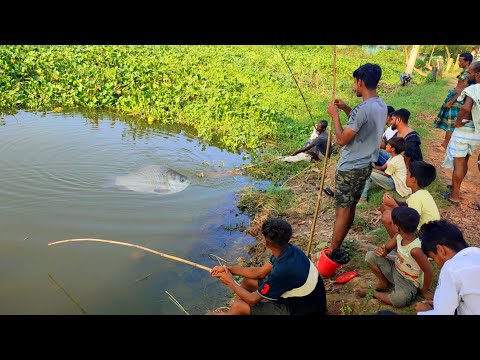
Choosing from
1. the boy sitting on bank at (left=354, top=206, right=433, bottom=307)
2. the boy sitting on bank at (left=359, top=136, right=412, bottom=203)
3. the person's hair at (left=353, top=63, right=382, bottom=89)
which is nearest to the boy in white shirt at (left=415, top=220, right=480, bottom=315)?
the boy sitting on bank at (left=354, top=206, right=433, bottom=307)

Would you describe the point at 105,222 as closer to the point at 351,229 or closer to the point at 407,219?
the point at 351,229

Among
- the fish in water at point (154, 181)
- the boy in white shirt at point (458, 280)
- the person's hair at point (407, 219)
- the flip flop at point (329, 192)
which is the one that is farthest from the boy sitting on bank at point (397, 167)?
the fish in water at point (154, 181)

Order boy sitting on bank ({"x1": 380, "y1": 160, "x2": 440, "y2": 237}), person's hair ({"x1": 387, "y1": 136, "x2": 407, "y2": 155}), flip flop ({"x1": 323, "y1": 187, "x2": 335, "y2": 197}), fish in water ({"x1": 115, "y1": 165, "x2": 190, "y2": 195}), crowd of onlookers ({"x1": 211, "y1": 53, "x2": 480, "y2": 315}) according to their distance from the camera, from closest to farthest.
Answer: crowd of onlookers ({"x1": 211, "y1": 53, "x2": 480, "y2": 315}) → boy sitting on bank ({"x1": 380, "y1": 160, "x2": 440, "y2": 237}) → person's hair ({"x1": 387, "y1": 136, "x2": 407, "y2": 155}) → flip flop ({"x1": 323, "y1": 187, "x2": 335, "y2": 197}) → fish in water ({"x1": 115, "y1": 165, "x2": 190, "y2": 195})

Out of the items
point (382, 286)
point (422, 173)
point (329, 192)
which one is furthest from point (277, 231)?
point (329, 192)

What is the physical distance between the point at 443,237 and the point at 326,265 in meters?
1.45

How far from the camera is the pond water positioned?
3881 mm

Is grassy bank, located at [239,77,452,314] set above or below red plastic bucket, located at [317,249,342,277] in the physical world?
below

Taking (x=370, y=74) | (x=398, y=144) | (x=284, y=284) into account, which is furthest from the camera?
(x=398, y=144)

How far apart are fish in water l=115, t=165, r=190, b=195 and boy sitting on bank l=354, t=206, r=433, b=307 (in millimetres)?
3586

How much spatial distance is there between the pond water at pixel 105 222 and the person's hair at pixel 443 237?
2.21 metres

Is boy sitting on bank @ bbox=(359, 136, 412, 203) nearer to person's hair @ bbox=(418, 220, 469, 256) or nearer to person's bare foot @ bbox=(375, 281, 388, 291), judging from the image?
person's bare foot @ bbox=(375, 281, 388, 291)

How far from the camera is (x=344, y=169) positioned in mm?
3590

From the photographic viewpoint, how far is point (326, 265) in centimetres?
367
